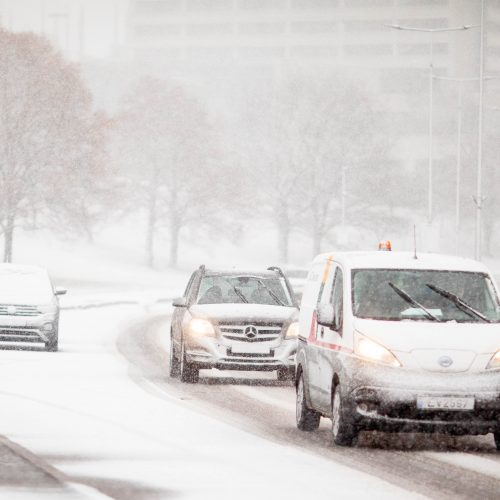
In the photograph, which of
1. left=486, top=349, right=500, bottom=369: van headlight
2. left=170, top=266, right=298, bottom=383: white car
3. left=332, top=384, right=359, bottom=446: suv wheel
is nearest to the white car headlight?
left=170, top=266, right=298, bottom=383: white car

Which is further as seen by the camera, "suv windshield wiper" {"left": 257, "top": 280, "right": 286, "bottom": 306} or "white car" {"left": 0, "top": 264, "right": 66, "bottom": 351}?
"white car" {"left": 0, "top": 264, "right": 66, "bottom": 351}

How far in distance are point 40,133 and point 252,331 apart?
4534 centimetres

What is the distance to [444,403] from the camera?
13688 mm

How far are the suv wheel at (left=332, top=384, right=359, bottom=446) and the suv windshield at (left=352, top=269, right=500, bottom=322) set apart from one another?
790mm

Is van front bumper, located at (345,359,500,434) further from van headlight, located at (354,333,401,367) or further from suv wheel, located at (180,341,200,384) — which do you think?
suv wheel, located at (180,341,200,384)

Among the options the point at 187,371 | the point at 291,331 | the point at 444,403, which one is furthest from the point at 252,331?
the point at 444,403

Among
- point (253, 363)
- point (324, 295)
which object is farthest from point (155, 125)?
point (324, 295)

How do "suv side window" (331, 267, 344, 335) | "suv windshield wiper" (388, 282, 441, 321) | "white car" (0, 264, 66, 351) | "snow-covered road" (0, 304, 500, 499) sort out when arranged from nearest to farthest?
"snow-covered road" (0, 304, 500, 499), "suv windshield wiper" (388, 282, 441, 321), "suv side window" (331, 267, 344, 335), "white car" (0, 264, 66, 351)

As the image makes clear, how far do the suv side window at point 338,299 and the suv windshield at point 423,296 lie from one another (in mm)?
139

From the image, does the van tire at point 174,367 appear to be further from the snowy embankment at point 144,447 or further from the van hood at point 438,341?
the van hood at point 438,341

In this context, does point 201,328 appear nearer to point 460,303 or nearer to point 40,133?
point 460,303

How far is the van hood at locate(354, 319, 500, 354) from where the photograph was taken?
1391 centimetres

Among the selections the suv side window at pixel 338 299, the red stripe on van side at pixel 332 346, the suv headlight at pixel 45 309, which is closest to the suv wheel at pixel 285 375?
the suv headlight at pixel 45 309

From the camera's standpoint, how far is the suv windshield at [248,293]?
75.0 feet
